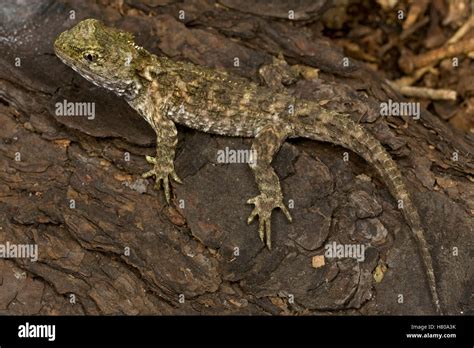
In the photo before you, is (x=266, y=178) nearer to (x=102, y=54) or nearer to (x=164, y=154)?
(x=164, y=154)

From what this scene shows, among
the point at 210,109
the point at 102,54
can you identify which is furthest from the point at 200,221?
the point at 102,54

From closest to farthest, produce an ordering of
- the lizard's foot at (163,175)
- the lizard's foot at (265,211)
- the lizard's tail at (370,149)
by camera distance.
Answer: the lizard's tail at (370,149), the lizard's foot at (265,211), the lizard's foot at (163,175)

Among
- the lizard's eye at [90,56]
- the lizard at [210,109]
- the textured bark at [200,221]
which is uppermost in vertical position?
the lizard's eye at [90,56]

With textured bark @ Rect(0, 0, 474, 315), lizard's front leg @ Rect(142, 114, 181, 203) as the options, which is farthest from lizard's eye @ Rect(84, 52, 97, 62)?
lizard's front leg @ Rect(142, 114, 181, 203)

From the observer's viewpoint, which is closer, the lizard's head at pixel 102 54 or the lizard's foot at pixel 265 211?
the lizard's foot at pixel 265 211

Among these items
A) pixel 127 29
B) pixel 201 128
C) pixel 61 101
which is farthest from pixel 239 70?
pixel 61 101

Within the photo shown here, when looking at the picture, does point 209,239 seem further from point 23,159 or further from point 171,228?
point 23,159

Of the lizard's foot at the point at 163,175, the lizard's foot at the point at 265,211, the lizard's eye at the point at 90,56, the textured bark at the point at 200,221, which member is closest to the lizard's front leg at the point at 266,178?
the lizard's foot at the point at 265,211

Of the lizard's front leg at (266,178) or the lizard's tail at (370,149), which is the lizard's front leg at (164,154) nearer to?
the lizard's front leg at (266,178)

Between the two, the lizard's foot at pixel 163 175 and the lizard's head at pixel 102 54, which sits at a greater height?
the lizard's head at pixel 102 54
